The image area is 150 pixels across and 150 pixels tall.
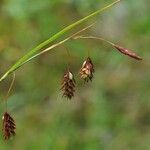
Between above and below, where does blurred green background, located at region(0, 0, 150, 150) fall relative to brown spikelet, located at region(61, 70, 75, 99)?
above

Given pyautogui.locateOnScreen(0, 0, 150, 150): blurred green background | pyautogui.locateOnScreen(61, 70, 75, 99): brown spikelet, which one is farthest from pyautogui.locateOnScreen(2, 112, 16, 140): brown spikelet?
pyautogui.locateOnScreen(0, 0, 150, 150): blurred green background

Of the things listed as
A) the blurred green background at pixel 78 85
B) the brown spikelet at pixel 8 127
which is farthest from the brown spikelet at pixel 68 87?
the blurred green background at pixel 78 85

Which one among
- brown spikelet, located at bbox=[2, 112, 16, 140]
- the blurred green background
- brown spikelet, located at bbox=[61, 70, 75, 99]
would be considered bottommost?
brown spikelet, located at bbox=[2, 112, 16, 140]

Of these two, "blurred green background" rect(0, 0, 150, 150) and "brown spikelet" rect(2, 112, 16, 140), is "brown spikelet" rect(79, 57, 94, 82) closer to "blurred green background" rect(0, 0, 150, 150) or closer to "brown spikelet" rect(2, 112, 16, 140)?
"brown spikelet" rect(2, 112, 16, 140)

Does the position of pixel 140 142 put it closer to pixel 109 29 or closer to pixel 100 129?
pixel 100 129

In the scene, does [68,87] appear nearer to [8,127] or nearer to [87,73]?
[87,73]

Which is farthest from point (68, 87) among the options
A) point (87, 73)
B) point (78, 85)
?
point (78, 85)

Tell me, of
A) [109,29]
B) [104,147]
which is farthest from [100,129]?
[109,29]

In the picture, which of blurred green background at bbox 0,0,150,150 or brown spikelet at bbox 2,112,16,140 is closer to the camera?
brown spikelet at bbox 2,112,16,140

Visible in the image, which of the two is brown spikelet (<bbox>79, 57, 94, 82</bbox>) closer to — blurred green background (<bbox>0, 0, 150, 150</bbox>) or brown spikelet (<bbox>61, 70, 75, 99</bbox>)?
brown spikelet (<bbox>61, 70, 75, 99</bbox>)
